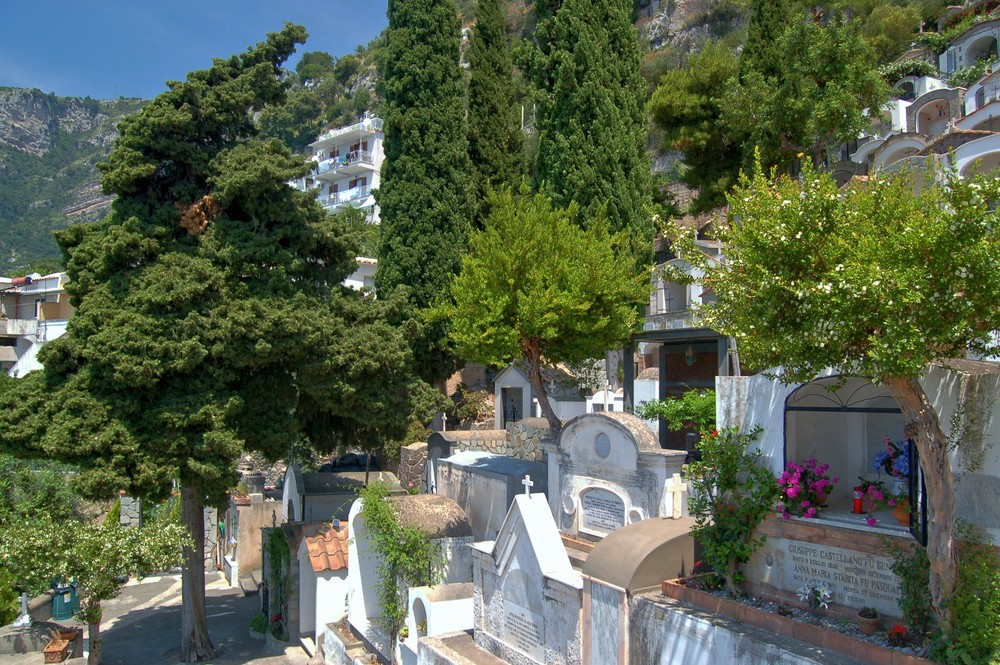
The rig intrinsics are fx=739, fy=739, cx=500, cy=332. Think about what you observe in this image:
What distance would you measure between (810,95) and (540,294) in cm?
1074

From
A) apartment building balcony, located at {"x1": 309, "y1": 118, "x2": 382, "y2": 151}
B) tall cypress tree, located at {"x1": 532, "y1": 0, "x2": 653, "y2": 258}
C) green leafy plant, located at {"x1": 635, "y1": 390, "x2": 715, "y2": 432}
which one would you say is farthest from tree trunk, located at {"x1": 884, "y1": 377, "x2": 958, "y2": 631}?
apartment building balcony, located at {"x1": 309, "y1": 118, "x2": 382, "y2": 151}

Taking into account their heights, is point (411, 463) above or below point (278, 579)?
above

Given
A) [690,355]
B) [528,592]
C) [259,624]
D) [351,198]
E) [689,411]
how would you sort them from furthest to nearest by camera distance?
[351,198]
[690,355]
[259,624]
[689,411]
[528,592]

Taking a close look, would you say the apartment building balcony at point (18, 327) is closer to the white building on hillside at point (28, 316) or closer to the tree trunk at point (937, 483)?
the white building on hillside at point (28, 316)

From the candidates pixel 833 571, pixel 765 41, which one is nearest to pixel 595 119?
pixel 765 41

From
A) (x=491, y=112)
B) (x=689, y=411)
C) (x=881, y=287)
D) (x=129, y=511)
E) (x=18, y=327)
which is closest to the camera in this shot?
(x=881, y=287)

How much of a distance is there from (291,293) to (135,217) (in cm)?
341

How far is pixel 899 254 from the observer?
5.67 meters

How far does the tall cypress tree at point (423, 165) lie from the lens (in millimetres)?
22359

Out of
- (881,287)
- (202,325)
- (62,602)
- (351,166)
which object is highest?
(351,166)

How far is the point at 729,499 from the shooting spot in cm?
869

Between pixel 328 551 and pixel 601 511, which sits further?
pixel 328 551

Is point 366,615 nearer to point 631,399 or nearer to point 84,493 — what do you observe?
point 84,493

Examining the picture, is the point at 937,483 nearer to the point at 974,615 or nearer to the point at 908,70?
the point at 974,615
